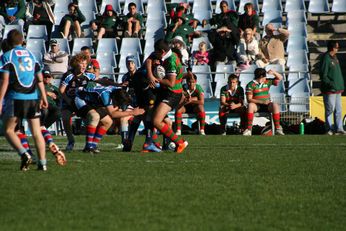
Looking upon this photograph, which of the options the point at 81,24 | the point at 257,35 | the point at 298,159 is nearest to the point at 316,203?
the point at 298,159

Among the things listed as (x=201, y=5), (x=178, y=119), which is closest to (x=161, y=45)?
(x=178, y=119)

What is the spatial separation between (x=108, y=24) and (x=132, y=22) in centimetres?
95

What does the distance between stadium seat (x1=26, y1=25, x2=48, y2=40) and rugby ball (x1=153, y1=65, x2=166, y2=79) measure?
11.8 metres

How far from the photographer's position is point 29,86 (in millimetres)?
11094

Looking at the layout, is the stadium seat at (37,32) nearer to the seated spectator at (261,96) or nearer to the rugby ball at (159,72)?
the seated spectator at (261,96)

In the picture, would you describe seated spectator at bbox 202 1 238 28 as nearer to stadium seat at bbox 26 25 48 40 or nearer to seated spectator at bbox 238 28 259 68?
seated spectator at bbox 238 28 259 68

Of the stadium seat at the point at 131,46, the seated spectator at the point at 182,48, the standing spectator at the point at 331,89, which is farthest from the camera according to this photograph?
the stadium seat at the point at 131,46

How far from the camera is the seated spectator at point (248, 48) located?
24.1 meters

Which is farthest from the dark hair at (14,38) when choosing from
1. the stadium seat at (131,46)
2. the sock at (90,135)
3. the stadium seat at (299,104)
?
the stadium seat at (131,46)

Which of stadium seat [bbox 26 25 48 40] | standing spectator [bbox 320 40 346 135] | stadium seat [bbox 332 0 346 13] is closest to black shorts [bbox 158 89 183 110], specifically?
standing spectator [bbox 320 40 346 135]

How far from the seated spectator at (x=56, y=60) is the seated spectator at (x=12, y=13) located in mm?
3222

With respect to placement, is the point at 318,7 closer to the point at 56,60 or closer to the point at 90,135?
the point at 56,60

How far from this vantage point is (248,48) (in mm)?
24359

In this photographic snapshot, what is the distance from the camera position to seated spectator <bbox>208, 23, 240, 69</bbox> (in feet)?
79.9
